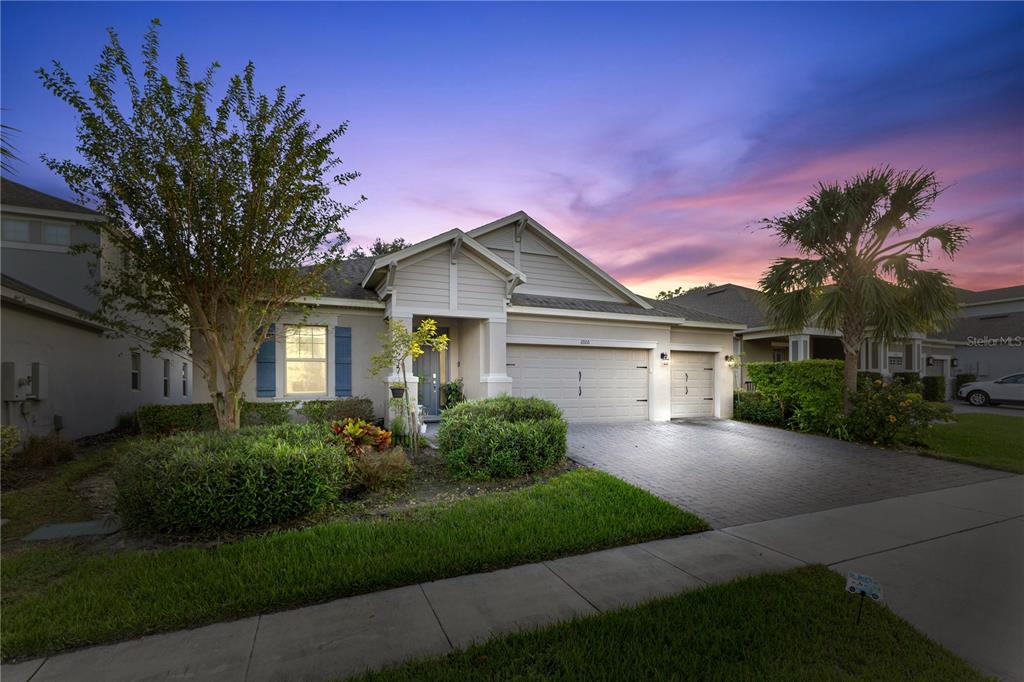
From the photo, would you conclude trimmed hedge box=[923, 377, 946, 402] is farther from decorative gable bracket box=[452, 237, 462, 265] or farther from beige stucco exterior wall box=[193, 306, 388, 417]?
beige stucco exterior wall box=[193, 306, 388, 417]

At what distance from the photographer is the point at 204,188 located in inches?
242

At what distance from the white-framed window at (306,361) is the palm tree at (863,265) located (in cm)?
1163

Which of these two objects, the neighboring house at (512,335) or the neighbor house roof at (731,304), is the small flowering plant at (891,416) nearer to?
the neighboring house at (512,335)

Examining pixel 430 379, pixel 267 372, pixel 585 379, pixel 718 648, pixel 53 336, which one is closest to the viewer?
pixel 718 648

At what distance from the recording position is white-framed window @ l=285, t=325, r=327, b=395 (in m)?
10.0

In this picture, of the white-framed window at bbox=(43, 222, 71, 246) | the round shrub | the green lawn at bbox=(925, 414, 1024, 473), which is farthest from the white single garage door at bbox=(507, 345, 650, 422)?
the white-framed window at bbox=(43, 222, 71, 246)

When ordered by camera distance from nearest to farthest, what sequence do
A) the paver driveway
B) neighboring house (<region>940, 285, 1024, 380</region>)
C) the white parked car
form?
the paver driveway → neighboring house (<region>940, 285, 1024, 380</region>) → the white parked car

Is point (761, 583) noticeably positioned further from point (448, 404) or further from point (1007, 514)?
point (448, 404)

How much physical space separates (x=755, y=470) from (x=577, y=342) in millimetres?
5478

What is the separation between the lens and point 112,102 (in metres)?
6.07

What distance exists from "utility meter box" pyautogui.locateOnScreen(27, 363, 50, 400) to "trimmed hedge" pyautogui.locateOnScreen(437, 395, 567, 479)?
25.2 feet

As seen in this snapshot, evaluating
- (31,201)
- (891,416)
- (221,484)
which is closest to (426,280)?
(221,484)

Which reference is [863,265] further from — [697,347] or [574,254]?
[574,254]

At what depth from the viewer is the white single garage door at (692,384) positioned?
13289 mm
